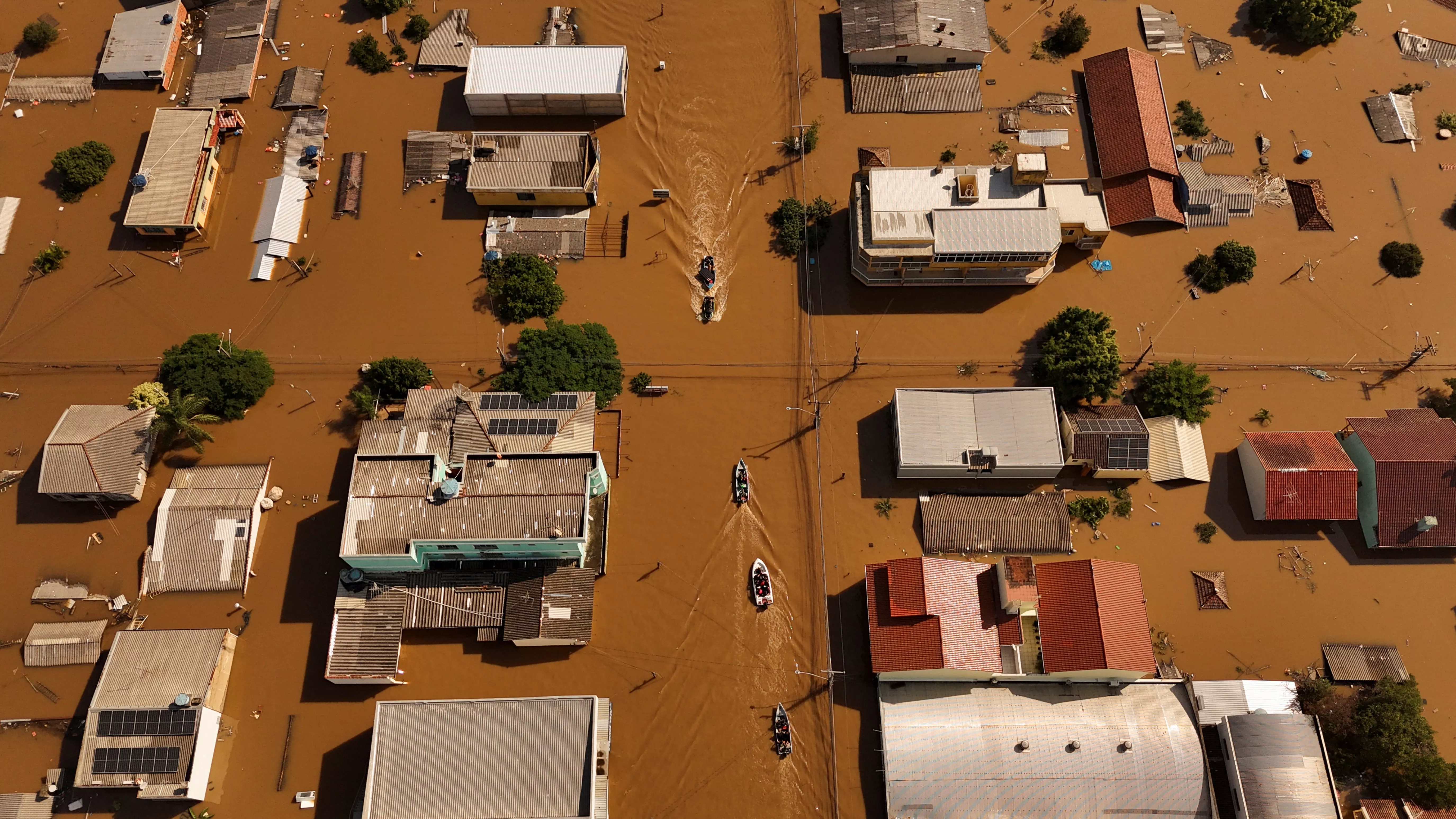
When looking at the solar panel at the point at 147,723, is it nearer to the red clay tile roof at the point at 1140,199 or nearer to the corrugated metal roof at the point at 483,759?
the corrugated metal roof at the point at 483,759

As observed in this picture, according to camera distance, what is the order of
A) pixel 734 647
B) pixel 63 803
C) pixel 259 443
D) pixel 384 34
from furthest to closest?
pixel 384 34 → pixel 259 443 → pixel 734 647 → pixel 63 803

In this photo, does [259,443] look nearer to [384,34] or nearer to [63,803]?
[63,803]

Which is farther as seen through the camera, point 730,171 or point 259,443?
point 730,171

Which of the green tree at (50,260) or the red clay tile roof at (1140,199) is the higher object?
the red clay tile roof at (1140,199)

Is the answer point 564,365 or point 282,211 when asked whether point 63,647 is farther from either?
point 564,365

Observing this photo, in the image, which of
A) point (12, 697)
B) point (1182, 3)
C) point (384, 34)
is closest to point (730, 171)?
point (384, 34)

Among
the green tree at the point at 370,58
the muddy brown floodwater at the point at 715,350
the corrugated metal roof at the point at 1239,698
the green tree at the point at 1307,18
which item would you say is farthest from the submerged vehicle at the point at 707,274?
the green tree at the point at 1307,18

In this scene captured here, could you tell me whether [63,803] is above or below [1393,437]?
below
